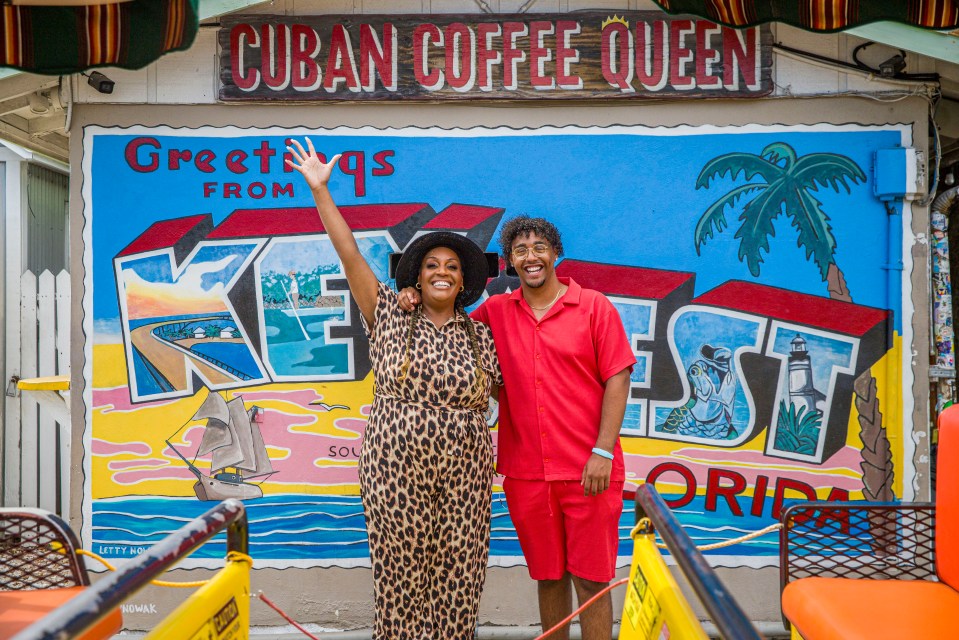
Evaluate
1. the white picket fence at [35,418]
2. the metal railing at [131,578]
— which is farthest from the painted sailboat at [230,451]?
the white picket fence at [35,418]

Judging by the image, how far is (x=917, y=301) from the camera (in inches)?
174

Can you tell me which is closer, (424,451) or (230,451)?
(424,451)

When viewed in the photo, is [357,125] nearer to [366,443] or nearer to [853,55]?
[366,443]

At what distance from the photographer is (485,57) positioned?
174 inches

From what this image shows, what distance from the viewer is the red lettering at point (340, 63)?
4.41 meters

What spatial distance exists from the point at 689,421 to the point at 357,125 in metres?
2.54

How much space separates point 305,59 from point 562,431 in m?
2.55

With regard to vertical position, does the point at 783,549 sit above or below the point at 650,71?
below

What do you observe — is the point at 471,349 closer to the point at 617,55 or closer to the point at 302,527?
the point at 302,527

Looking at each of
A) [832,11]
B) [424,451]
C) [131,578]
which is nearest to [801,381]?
[832,11]

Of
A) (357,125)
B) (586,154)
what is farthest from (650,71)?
(357,125)

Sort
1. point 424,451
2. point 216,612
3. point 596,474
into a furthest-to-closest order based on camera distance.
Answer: point 596,474 < point 424,451 < point 216,612

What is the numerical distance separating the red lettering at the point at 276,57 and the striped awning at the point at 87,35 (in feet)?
4.77

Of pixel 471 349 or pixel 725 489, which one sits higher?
pixel 471 349
